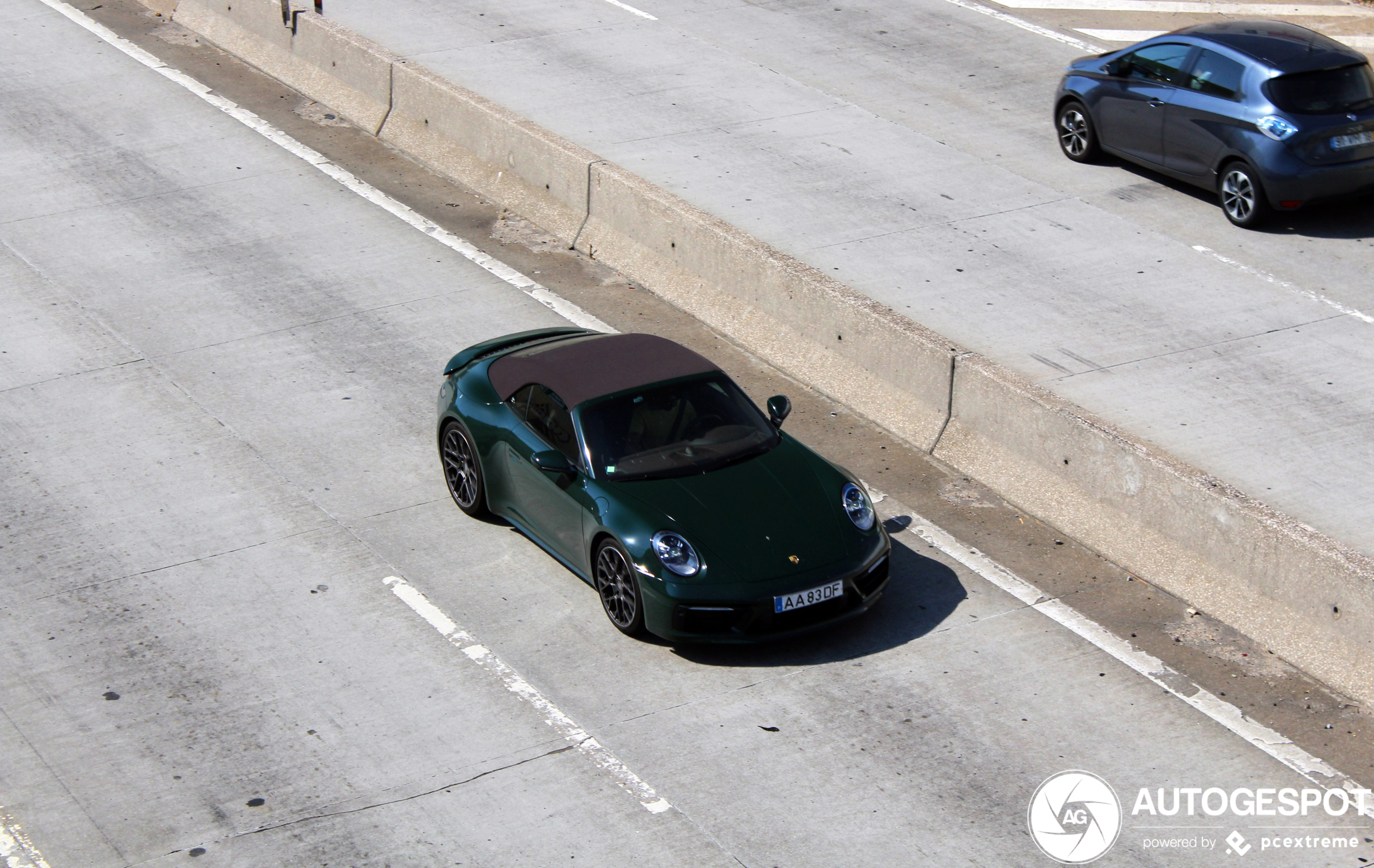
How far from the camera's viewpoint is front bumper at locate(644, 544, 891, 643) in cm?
837

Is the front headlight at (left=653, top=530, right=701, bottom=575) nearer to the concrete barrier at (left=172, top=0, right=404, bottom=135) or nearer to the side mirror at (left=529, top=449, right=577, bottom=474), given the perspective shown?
the side mirror at (left=529, top=449, right=577, bottom=474)

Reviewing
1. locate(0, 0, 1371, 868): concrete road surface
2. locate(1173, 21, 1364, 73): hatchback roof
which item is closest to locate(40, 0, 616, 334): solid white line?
locate(0, 0, 1371, 868): concrete road surface

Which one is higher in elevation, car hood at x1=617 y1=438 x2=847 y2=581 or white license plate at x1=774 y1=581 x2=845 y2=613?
car hood at x1=617 y1=438 x2=847 y2=581

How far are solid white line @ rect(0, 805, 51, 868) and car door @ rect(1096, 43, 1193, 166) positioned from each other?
38.8 ft

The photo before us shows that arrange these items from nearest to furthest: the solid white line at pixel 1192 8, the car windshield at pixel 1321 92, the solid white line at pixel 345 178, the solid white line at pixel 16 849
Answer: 1. the solid white line at pixel 16 849
2. the solid white line at pixel 345 178
3. the car windshield at pixel 1321 92
4. the solid white line at pixel 1192 8

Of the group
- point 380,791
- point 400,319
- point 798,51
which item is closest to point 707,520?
point 380,791

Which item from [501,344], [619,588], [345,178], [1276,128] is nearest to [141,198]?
[345,178]

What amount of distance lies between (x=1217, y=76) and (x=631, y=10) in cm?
891

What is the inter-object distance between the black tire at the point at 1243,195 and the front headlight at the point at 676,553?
794cm

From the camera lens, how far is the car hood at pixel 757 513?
8516 mm

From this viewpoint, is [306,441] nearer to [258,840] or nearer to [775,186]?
[258,840]

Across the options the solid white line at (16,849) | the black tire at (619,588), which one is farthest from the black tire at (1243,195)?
the solid white line at (16,849)

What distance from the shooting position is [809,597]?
8.48m

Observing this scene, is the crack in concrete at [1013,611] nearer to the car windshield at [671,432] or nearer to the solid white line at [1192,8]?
the car windshield at [671,432]
